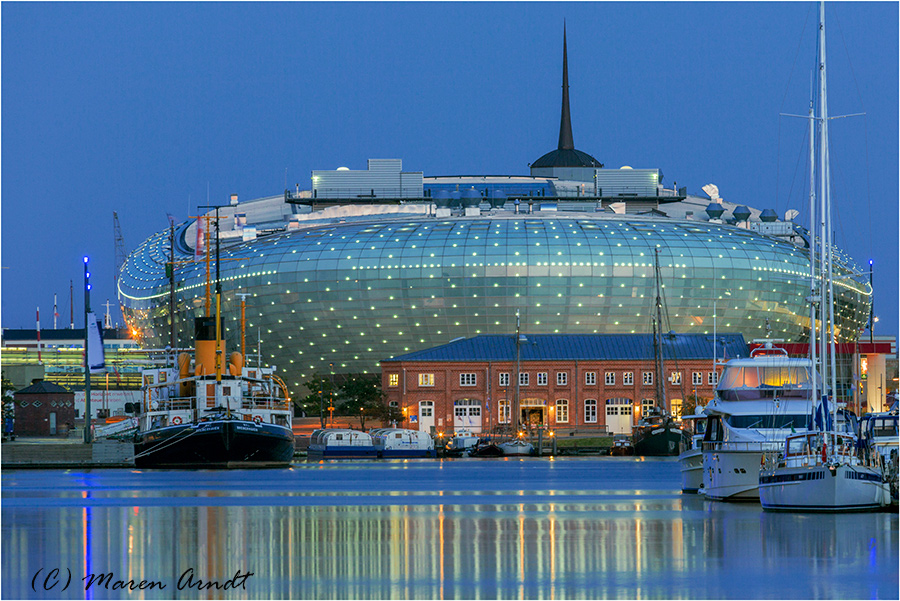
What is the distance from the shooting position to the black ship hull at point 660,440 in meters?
110

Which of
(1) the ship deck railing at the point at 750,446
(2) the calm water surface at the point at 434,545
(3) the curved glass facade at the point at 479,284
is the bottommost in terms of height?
(2) the calm water surface at the point at 434,545

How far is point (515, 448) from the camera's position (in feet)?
378

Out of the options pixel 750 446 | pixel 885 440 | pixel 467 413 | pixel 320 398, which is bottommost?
pixel 467 413

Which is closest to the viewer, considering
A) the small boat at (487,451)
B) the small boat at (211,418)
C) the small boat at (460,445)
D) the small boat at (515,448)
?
the small boat at (211,418)

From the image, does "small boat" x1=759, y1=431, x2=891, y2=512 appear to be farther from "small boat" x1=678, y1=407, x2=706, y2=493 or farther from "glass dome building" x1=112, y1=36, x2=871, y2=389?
"glass dome building" x1=112, y1=36, x2=871, y2=389

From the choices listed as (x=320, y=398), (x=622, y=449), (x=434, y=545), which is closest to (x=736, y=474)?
(x=434, y=545)

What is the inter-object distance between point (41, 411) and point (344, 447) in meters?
23.7

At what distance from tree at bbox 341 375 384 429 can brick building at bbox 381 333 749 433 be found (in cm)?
199

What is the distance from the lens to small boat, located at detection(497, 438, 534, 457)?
114 meters

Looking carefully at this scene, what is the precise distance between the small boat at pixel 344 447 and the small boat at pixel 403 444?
58cm

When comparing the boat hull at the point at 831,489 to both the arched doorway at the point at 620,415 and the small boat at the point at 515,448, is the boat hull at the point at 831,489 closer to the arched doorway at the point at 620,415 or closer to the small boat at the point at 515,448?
the small boat at the point at 515,448

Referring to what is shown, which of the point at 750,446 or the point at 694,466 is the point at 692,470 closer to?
the point at 694,466

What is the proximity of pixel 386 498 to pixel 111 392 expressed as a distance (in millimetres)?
128818

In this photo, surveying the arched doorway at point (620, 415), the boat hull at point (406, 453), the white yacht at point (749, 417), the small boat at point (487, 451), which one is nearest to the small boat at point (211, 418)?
the boat hull at point (406, 453)
